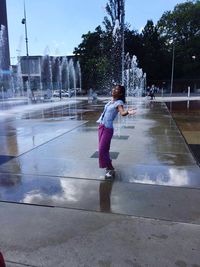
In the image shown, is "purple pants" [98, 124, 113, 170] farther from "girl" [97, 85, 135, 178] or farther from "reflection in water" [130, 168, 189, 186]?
"reflection in water" [130, 168, 189, 186]

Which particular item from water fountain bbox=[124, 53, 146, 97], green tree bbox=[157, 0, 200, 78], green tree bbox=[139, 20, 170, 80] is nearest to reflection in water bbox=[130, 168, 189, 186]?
water fountain bbox=[124, 53, 146, 97]

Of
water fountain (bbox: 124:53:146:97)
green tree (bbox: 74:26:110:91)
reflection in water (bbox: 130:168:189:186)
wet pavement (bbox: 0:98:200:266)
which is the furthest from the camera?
green tree (bbox: 74:26:110:91)

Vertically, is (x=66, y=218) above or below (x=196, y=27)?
below

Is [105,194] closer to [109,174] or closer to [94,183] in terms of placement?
[94,183]

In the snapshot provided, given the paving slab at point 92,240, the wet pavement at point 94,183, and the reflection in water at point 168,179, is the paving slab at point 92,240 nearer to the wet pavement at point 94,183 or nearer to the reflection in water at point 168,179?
the wet pavement at point 94,183

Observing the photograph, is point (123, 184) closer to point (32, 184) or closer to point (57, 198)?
point (57, 198)

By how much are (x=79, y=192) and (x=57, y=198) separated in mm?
370

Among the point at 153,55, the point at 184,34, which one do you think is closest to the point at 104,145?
the point at 153,55

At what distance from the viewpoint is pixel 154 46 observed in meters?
58.8

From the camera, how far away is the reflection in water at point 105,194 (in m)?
4.04

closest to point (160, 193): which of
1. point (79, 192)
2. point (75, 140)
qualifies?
point (79, 192)

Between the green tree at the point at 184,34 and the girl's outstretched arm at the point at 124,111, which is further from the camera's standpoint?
the green tree at the point at 184,34

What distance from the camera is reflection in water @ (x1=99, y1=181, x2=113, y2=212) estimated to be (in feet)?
13.3

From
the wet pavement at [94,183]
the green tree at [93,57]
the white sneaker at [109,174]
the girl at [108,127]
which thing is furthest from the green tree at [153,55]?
the white sneaker at [109,174]
